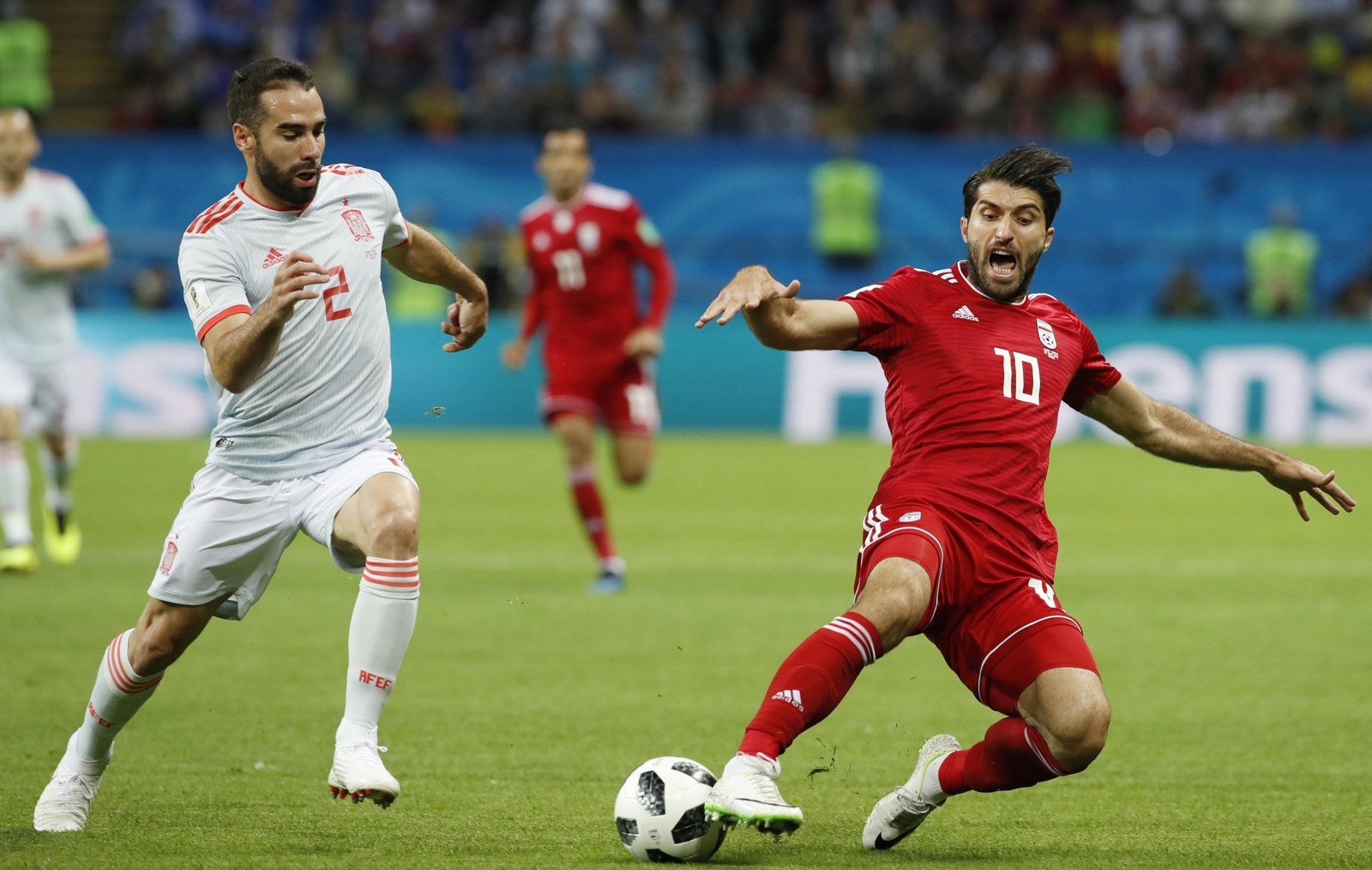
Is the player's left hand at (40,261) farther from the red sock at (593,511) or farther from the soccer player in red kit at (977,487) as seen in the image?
the soccer player in red kit at (977,487)

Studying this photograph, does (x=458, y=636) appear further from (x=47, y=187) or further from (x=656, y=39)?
(x=656, y=39)

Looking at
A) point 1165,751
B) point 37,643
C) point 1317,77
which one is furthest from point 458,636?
point 1317,77

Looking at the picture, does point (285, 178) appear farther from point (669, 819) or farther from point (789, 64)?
point (789, 64)

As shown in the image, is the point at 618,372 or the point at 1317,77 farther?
the point at 1317,77

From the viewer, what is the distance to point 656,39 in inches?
989

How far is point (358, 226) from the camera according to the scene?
18.0ft

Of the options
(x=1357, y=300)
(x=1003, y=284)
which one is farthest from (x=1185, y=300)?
(x=1003, y=284)

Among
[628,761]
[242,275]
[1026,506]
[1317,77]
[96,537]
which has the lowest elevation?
[96,537]

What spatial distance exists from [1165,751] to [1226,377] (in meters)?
12.7

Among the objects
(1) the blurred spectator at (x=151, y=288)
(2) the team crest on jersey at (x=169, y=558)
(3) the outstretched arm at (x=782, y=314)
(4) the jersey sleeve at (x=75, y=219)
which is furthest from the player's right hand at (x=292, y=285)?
(1) the blurred spectator at (x=151, y=288)

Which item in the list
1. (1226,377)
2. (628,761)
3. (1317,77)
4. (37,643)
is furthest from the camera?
(1317,77)

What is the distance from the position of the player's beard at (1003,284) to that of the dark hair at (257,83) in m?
1.98

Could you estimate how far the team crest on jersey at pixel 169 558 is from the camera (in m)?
5.21

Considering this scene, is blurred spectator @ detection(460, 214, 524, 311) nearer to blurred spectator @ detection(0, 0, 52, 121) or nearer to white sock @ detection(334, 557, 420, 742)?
blurred spectator @ detection(0, 0, 52, 121)
